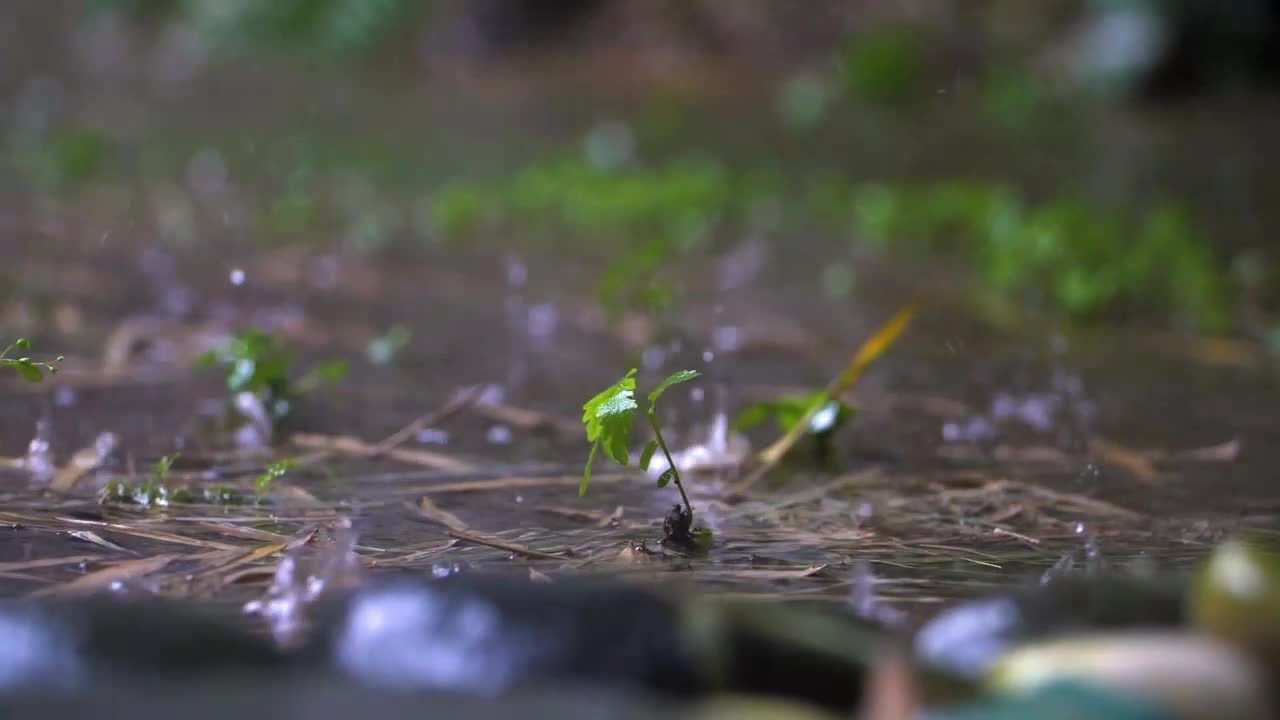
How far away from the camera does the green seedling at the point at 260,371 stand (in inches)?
81.7

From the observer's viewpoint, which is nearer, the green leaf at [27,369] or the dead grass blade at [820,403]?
the green leaf at [27,369]

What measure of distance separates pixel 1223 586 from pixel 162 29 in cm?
1250

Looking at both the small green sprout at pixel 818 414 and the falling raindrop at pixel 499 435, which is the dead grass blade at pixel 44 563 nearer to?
the falling raindrop at pixel 499 435

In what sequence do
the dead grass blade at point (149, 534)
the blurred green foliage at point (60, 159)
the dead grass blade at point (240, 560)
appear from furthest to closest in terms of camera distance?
the blurred green foliage at point (60, 159), the dead grass blade at point (149, 534), the dead grass blade at point (240, 560)

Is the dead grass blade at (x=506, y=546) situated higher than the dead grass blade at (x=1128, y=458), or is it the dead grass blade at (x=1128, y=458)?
the dead grass blade at (x=1128, y=458)

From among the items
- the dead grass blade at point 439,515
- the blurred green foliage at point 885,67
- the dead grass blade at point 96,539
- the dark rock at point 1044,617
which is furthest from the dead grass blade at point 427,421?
the blurred green foliage at point 885,67

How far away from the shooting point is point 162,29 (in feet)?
40.2

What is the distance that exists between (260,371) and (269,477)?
14.4 inches

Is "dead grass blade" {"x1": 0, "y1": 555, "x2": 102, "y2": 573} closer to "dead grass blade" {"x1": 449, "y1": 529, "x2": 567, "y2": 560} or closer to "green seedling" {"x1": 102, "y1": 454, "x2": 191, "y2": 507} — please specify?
"green seedling" {"x1": 102, "y1": 454, "x2": 191, "y2": 507}

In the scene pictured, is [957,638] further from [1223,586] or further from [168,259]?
[168,259]

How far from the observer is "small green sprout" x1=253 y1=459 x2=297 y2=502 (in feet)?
5.76

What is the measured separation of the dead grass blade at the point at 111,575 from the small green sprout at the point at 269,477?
0.84 ft

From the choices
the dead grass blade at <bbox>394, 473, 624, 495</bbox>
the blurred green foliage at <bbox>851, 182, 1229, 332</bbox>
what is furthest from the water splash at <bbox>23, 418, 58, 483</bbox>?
the blurred green foliage at <bbox>851, 182, 1229, 332</bbox>

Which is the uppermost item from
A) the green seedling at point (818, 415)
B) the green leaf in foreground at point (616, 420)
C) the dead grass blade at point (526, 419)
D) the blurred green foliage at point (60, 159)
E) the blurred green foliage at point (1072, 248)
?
the blurred green foliage at point (60, 159)
